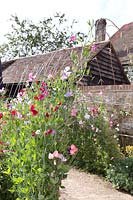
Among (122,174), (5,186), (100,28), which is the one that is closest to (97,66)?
(100,28)

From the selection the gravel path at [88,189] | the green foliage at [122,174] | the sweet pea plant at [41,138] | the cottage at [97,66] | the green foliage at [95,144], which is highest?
the cottage at [97,66]

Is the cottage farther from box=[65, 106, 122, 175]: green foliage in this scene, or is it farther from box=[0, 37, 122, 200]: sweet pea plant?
box=[0, 37, 122, 200]: sweet pea plant

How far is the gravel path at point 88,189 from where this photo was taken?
4123mm

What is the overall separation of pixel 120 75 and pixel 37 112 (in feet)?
43.2

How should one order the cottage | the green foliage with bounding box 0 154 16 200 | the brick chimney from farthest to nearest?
the cottage
the brick chimney
the green foliage with bounding box 0 154 16 200

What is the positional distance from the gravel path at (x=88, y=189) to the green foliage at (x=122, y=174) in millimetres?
130

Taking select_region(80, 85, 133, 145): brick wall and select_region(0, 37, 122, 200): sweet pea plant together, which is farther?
select_region(80, 85, 133, 145): brick wall

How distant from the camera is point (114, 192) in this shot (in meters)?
4.54

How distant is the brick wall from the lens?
7.02 m

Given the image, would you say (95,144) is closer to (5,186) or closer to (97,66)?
(5,186)

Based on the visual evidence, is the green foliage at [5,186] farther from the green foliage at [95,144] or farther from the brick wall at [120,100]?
the brick wall at [120,100]

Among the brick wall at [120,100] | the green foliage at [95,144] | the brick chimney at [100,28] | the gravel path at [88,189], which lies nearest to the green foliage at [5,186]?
the gravel path at [88,189]

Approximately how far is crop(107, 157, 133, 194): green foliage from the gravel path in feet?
0.43

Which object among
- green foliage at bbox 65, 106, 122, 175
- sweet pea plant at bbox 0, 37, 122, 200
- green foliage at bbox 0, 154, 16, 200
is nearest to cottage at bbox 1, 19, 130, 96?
green foliage at bbox 65, 106, 122, 175
